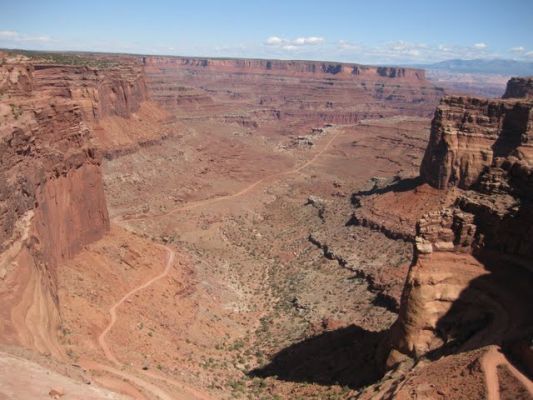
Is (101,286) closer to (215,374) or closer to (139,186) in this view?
(215,374)

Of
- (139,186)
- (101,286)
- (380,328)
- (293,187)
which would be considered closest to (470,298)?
(380,328)

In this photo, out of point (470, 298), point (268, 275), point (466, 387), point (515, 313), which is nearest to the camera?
point (466, 387)

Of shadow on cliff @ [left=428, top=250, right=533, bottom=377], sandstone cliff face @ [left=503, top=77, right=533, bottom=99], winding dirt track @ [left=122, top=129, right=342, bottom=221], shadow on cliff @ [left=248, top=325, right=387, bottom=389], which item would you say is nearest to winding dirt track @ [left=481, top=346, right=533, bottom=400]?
shadow on cliff @ [left=428, top=250, right=533, bottom=377]

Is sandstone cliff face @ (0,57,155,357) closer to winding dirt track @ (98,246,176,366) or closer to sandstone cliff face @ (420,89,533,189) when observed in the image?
winding dirt track @ (98,246,176,366)

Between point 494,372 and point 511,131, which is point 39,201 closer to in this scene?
point 494,372

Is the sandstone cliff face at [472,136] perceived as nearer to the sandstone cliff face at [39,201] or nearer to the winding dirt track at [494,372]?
the sandstone cliff face at [39,201]

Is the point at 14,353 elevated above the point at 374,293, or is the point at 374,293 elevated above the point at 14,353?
the point at 14,353

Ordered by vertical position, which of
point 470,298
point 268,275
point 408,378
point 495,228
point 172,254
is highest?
point 495,228
